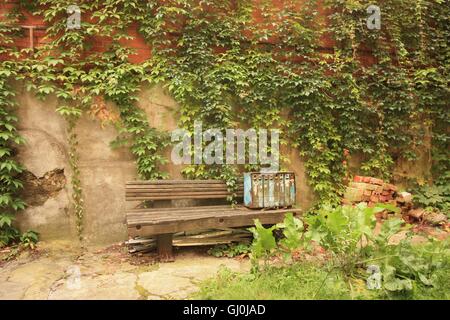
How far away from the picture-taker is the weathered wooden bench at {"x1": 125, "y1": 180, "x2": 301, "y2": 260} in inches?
156

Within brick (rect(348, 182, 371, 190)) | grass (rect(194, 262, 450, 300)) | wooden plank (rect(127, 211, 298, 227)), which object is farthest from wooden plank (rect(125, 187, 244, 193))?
brick (rect(348, 182, 371, 190))

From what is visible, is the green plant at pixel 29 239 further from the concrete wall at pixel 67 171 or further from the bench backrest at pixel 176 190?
the bench backrest at pixel 176 190

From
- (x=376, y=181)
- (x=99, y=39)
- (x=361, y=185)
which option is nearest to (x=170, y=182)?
(x=99, y=39)

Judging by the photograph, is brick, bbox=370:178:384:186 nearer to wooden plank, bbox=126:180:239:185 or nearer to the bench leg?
wooden plank, bbox=126:180:239:185

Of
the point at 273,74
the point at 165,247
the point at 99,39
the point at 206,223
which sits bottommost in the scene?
the point at 165,247

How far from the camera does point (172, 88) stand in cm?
496

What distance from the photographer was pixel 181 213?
4332 millimetres

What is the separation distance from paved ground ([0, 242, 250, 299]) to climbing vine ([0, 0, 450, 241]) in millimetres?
812

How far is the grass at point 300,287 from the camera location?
300cm

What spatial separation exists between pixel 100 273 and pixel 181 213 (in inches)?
44.6

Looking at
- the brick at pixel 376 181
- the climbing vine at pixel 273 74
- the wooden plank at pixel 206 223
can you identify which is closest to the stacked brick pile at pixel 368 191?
the brick at pixel 376 181

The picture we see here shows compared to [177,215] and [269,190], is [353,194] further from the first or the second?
[177,215]
